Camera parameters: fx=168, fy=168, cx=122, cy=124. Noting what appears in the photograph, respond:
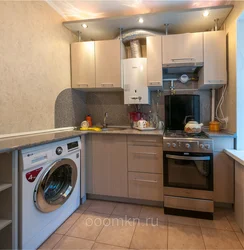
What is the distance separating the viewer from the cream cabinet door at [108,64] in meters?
2.36

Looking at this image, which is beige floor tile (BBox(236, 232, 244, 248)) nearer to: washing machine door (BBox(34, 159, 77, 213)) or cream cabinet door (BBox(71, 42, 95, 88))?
washing machine door (BBox(34, 159, 77, 213))

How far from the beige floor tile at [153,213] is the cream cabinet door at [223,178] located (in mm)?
649

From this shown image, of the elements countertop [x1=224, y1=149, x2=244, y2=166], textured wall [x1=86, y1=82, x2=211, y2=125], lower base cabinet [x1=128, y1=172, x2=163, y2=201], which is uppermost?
textured wall [x1=86, y1=82, x2=211, y2=125]

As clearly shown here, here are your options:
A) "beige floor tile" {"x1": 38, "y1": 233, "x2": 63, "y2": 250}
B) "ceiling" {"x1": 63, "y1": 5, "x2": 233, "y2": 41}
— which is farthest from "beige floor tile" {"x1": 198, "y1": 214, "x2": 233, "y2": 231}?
"ceiling" {"x1": 63, "y1": 5, "x2": 233, "y2": 41}

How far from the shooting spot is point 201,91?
250cm

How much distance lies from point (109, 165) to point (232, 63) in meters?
1.88

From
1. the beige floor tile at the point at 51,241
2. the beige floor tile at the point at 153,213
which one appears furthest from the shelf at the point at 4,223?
the beige floor tile at the point at 153,213

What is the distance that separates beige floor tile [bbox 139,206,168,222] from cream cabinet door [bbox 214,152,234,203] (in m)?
0.65

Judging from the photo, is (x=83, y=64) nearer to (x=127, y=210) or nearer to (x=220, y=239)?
(x=127, y=210)

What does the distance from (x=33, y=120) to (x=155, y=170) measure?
1489mm

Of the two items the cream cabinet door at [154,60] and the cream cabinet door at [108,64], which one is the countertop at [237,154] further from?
the cream cabinet door at [108,64]

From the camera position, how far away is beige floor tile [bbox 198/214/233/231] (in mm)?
1638

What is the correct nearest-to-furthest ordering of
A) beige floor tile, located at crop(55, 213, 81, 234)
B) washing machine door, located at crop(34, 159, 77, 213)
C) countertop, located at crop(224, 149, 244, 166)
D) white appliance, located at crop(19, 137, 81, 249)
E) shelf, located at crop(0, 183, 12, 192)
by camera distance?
shelf, located at crop(0, 183, 12, 192)
white appliance, located at crop(19, 137, 81, 249)
washing machine door, located at crop(34, 159, 77, 213)
countertop, located at crop(224, 149, 244, 166)
beige floor tile, located at crop(55, 213, 81, 234)

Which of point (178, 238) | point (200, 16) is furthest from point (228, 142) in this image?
point (200, 16)
